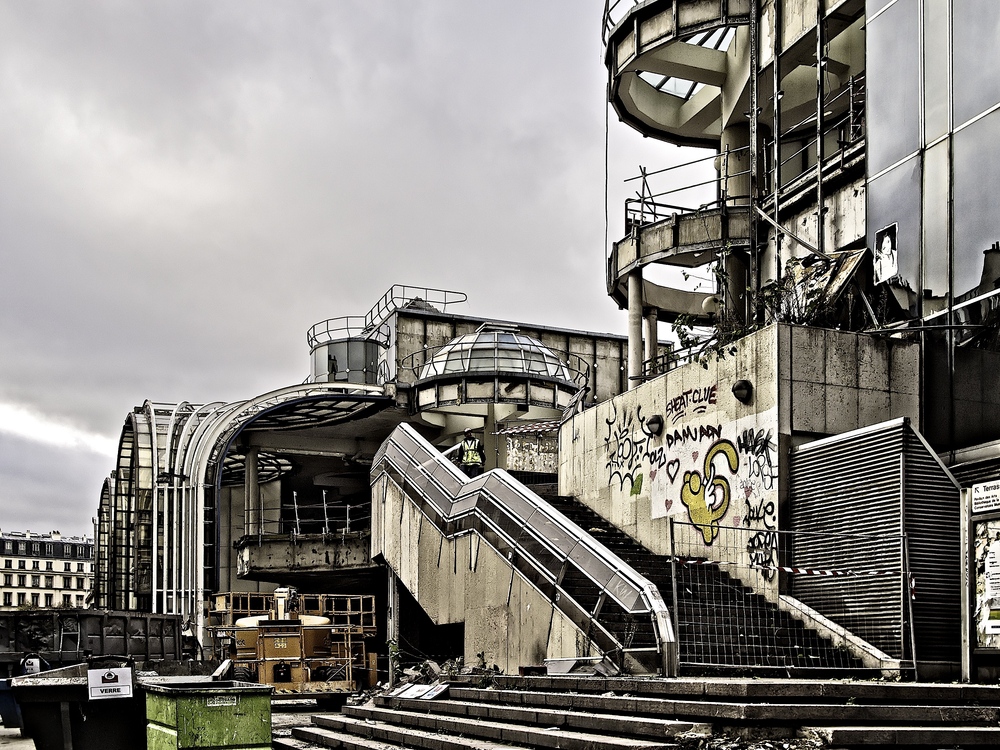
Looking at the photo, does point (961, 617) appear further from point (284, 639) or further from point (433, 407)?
point (433, 407)

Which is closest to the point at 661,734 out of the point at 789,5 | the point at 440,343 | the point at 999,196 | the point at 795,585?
the point at 795,585

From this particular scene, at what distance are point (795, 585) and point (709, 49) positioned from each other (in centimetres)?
1540

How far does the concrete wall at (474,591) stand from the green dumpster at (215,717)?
549 cm

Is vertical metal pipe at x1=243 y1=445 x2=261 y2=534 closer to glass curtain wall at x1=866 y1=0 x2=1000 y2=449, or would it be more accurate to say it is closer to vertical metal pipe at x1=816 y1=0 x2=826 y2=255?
vertical metal pipe at x1=816 y1=0 x2=826 y2=255

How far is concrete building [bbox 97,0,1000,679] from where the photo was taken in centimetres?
1410

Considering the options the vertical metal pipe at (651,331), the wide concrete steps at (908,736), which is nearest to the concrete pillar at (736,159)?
the vertical metal pipe at (651,331)

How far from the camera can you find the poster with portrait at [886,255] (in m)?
18.4

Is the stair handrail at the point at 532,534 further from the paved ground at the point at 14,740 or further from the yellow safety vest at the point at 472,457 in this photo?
the paved ground at the point at 14,740

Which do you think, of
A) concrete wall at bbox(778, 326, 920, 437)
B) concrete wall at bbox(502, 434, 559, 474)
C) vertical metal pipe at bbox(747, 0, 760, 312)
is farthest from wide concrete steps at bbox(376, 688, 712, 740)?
concrete wall at bbox(502, 434, 559, 474)

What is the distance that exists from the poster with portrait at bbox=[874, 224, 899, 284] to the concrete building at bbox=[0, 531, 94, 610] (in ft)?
424

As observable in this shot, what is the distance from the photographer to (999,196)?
1622 centimetres

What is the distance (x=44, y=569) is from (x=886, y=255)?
453 feet

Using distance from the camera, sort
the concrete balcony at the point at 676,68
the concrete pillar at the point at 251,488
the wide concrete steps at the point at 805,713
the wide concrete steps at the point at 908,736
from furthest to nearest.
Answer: the concrete pillar at the point at 251,488
the concrete balcony at the point at 676,68
the wide concrete steps at the point at 805,713
the wide concrete steps at the point at 908,736

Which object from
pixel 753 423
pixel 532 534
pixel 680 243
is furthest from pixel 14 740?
pixel 680 243
